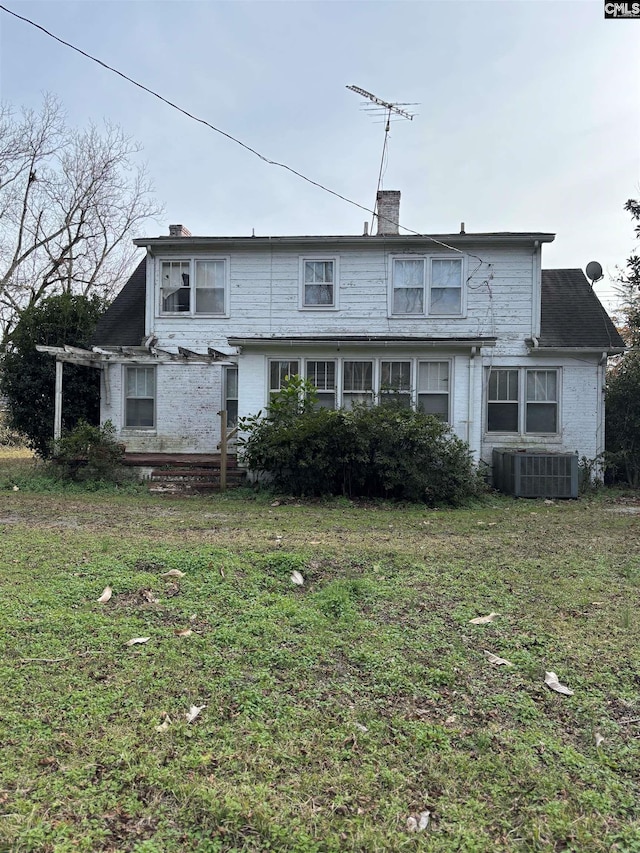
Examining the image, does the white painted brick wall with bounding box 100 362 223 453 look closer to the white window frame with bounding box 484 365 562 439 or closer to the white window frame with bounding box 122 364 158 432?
the white window frame with bounding box 122 364 158 432

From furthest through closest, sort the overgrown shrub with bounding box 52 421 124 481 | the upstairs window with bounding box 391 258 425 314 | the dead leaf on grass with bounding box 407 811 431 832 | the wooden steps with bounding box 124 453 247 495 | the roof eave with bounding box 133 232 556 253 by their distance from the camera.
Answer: the upstairs window with bounding box 391 258 425 314, the roof eave with bounding box 133 232 556 253, the wooden steps with bounding box 124 453 247 495, the overgrown shrub with bounding box 52 421 124 481, the dead leaf on grass with bounding box 407 811 431 832

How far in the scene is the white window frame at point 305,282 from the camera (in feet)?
43.0

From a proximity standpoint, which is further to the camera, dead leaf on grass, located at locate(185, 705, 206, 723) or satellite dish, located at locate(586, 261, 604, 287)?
satellite dish, located at locate(586, 261, 604, 287)

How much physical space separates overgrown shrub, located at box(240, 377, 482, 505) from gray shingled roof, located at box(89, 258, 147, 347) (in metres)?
5.18

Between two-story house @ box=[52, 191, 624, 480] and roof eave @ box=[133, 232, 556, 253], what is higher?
roof eave @ box=[133, 232, 556, 253]

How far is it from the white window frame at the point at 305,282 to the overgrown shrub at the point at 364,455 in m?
3.55

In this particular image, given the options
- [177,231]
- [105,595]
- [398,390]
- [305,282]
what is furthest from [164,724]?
[177,231]

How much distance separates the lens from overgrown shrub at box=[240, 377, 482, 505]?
9.93m

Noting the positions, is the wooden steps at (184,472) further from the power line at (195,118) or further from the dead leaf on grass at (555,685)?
the dead leaf on grass at (555,685)

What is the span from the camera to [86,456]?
37.4 ft

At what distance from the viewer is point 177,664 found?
3.19 meters

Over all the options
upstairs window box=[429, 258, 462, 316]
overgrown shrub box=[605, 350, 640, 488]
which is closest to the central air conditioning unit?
overgrown shrub box=[605, 350, 640, 488]

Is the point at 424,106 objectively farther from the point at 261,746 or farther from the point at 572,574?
the point at 261,746

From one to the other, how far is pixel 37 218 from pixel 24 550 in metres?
28.6
